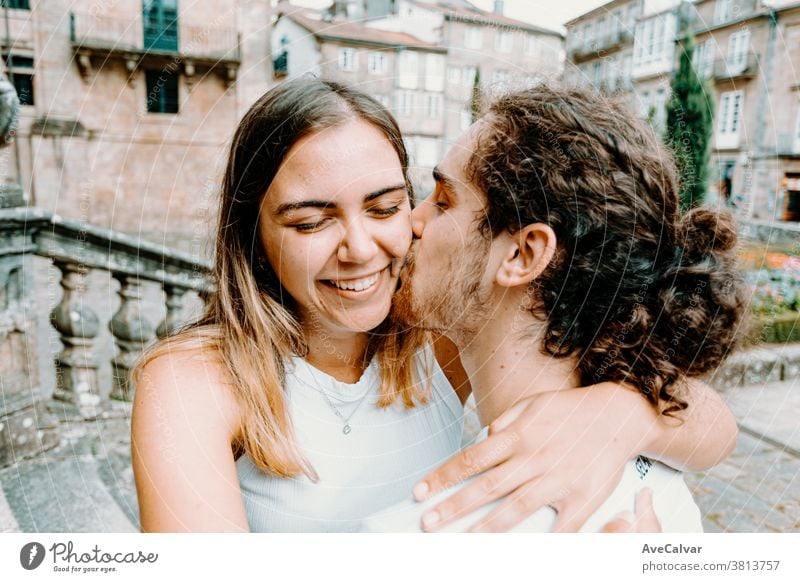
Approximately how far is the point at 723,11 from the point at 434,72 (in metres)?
0.41

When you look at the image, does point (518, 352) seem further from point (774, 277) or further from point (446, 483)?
point (774, 277)

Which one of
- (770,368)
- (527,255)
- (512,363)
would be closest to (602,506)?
(512,363)

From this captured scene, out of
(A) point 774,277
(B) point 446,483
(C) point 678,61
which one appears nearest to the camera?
(B) point 446,483

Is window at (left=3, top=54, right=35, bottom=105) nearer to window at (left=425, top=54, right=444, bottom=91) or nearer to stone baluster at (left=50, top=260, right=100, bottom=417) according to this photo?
A: stone baluster at (left=50, top=260, right=100, bottom=417)

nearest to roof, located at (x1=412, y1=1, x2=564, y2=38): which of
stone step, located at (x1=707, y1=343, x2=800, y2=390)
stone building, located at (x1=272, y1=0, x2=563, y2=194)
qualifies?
stone building, located at (x1=272, y1=0, x2=563, y2=194)

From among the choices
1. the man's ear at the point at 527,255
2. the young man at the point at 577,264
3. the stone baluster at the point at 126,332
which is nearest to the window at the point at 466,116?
the young man at the point at 577,264

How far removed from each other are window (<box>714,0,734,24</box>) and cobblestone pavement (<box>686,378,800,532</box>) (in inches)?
27.5

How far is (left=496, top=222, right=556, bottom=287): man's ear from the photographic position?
2.02 ft

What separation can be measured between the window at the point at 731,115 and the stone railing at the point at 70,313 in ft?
2.62
